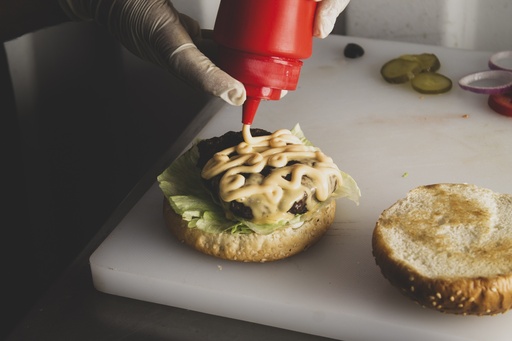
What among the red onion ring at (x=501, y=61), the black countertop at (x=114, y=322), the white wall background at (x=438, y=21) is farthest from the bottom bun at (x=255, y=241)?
the white wall background at (x=438, y=21)

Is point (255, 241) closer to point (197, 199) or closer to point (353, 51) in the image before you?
point (197, 199)

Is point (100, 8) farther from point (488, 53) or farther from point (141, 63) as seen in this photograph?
point (488, 53)

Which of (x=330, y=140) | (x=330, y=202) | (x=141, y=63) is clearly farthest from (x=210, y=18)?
(x=330, y=202)

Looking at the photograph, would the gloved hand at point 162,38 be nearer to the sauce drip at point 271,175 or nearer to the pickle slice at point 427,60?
the sauce drip at point 271,175

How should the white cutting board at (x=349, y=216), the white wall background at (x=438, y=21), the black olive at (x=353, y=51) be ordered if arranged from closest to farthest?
the white cutting board at (x=349, y=216)
the black olive at (x=353, y=51)
the white wall background at (x=438, y=21)

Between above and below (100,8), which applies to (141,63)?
below

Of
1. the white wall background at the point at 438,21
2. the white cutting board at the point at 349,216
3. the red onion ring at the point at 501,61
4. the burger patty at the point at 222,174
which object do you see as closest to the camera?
the white cutting board at the point at 349,216

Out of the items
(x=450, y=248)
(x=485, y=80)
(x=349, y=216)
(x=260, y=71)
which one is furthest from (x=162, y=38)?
(x=485, y=80)
